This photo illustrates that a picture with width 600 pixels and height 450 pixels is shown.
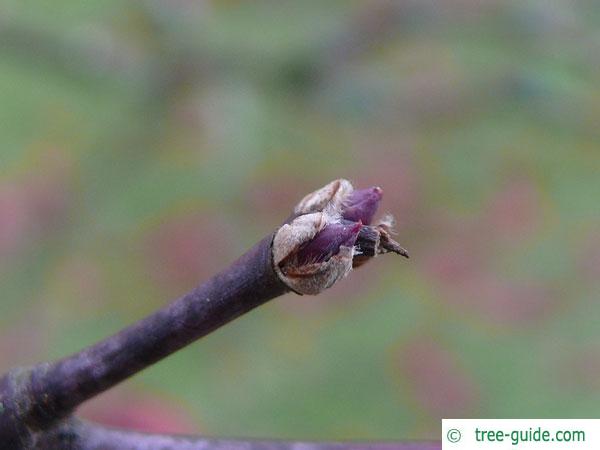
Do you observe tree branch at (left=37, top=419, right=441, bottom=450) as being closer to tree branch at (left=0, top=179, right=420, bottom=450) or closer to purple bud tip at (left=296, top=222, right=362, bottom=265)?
tree branch at (left=0, top=179, right=420, bottom=450)

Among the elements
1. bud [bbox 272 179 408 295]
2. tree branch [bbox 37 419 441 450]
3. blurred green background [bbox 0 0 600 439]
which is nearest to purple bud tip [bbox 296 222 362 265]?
bud [bbox 272 179 408 295]

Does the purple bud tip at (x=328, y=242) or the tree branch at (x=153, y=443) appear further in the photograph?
the tree branch at (x=153, y=443)

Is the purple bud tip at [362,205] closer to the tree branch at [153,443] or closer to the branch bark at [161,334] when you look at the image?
the branch bark at [161,334]

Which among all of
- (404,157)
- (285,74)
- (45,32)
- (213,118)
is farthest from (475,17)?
(404,157)

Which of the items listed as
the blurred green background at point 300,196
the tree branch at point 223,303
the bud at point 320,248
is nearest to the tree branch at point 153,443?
the tree branch at point 223,303

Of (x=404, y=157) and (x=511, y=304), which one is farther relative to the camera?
(x=404, y=157)

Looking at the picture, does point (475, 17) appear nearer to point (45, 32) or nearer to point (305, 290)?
point (45, 32)
